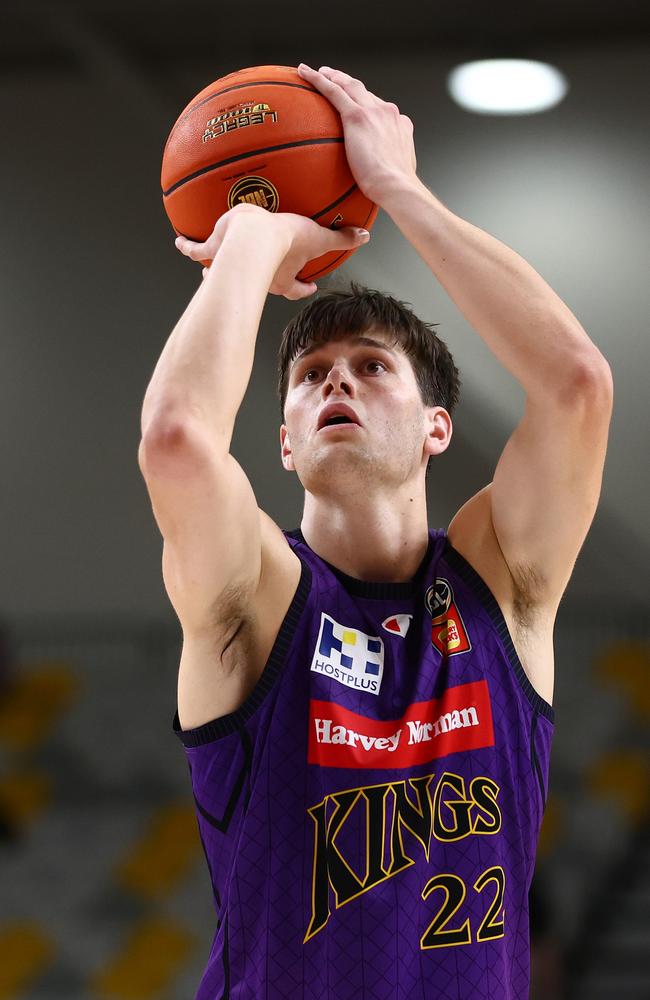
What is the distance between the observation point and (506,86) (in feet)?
15.0

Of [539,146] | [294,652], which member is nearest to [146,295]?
[539,146]

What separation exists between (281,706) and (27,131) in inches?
160

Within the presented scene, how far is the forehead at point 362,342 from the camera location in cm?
152

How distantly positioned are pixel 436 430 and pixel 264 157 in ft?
1.60

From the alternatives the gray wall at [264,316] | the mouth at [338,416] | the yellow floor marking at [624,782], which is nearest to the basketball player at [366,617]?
the mouth at [338,416]

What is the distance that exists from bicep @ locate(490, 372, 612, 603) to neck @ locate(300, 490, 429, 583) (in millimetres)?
135

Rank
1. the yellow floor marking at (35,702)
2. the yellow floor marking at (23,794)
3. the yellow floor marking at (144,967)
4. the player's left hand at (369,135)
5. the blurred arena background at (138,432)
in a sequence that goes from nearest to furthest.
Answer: the player's left hand at (369,135)
the yellow floor marking at (144,967)
the blurred arena background at (138,432)
the yellow floor marking at (23,794)
the yellow floor marking at (35,702)

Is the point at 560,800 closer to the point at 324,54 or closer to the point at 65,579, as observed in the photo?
the point at 65,579

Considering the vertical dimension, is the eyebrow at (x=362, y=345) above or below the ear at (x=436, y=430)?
above

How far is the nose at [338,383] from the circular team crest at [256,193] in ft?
0.77

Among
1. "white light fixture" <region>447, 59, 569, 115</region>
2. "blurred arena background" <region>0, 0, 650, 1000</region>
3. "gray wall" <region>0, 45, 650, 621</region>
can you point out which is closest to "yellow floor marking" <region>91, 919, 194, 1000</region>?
"blurred arena background" <region>0, 0, 650, 1000</region>

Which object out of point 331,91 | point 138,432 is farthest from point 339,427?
point 138,432

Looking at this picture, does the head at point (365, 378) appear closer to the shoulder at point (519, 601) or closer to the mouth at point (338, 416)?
the mouth at point (338, 416)

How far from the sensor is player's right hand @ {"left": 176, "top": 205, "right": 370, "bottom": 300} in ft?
4.31
